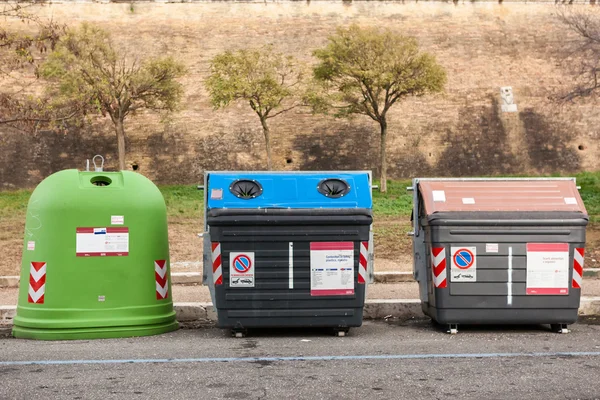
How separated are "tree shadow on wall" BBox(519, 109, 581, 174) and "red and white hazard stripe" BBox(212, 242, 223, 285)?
28.4 meters

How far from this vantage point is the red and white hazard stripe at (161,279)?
310 inches

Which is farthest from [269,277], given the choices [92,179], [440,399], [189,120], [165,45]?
[165,45]

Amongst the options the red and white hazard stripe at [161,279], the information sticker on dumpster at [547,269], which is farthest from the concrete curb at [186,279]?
the information sticker on dumpster at [547,269]

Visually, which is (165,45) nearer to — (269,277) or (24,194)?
(24,194)

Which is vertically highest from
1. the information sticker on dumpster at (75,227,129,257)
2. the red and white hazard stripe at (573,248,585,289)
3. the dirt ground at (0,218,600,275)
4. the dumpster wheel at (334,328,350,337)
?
the information sticker on dumpster at (75,227,129,257)

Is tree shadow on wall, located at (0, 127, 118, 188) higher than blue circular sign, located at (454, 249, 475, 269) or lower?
lower

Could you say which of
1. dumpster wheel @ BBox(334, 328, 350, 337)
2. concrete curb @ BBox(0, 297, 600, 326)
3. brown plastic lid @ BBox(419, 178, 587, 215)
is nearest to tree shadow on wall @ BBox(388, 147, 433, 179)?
concrete curb @ BBox(0, 297, 600, 326)

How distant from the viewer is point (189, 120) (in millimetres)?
33344

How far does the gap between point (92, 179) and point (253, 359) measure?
236 cm

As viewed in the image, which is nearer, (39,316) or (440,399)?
(440,399)

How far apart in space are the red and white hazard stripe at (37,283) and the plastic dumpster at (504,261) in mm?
3243

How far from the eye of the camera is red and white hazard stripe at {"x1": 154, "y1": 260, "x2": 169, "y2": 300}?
310 inches

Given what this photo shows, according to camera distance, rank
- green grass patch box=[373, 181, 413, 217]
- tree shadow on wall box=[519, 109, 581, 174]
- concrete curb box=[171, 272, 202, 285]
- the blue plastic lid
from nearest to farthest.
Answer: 1. the blue plastic lid
2. concrete curb box=[171, 272, 202, 285]
3. green grass patch box=[373, 181, 413, 217]
4. tree shadow on wall box=[519, 109, 581, 174]

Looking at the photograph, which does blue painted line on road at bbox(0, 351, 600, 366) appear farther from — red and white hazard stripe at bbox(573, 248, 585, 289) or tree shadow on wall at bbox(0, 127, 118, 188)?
tree shadow on wall at bbox(0, 127, 118, 188)
